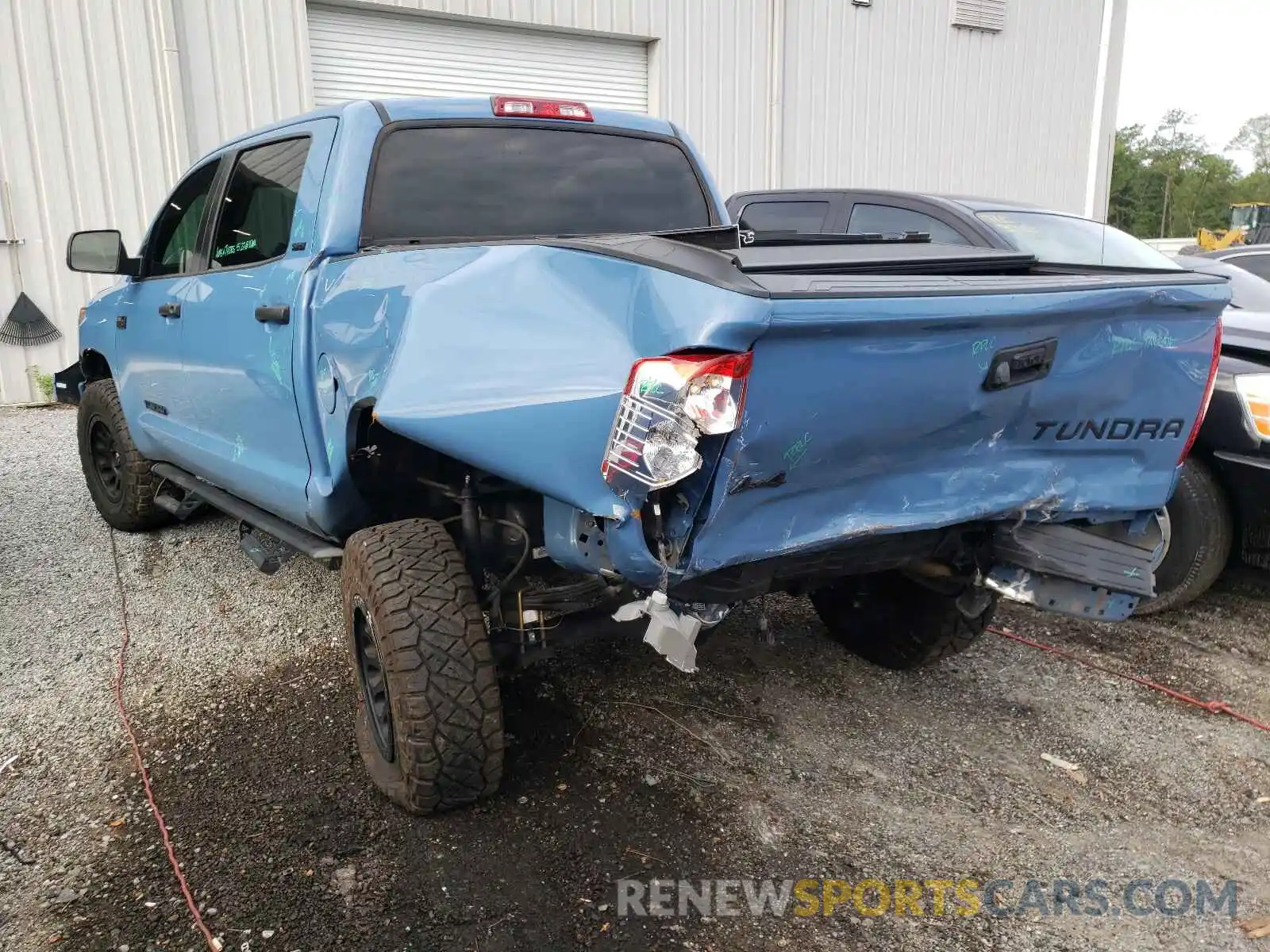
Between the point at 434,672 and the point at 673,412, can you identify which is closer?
the point at 673,412

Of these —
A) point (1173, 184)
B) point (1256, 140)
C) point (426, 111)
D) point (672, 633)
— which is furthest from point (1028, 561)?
point (1256, 140)

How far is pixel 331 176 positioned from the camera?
3.18 metres

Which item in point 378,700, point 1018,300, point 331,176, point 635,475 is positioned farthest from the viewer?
point 331,176

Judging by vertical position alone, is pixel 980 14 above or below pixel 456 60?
above

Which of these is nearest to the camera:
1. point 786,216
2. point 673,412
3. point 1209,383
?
point 673,412

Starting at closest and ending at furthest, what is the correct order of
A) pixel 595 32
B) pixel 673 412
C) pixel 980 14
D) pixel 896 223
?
pixel 673 412
pixel 896 223
pixel 595 32
pixel 980 14

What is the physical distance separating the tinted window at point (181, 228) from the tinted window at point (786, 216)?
3722mm

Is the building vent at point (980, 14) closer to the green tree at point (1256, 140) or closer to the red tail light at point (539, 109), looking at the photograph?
the red tail light at point (539, 109)

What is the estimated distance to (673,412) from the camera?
1.88m

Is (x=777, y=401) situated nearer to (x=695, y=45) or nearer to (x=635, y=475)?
(x=635, y=475)

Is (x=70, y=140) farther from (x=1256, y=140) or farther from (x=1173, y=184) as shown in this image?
(x=1256, y=140)

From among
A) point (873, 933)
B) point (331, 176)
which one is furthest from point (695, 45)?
point (873, 933)

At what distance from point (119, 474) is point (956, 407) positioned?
Answer: 4651 mm

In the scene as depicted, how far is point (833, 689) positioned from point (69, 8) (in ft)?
30.7
